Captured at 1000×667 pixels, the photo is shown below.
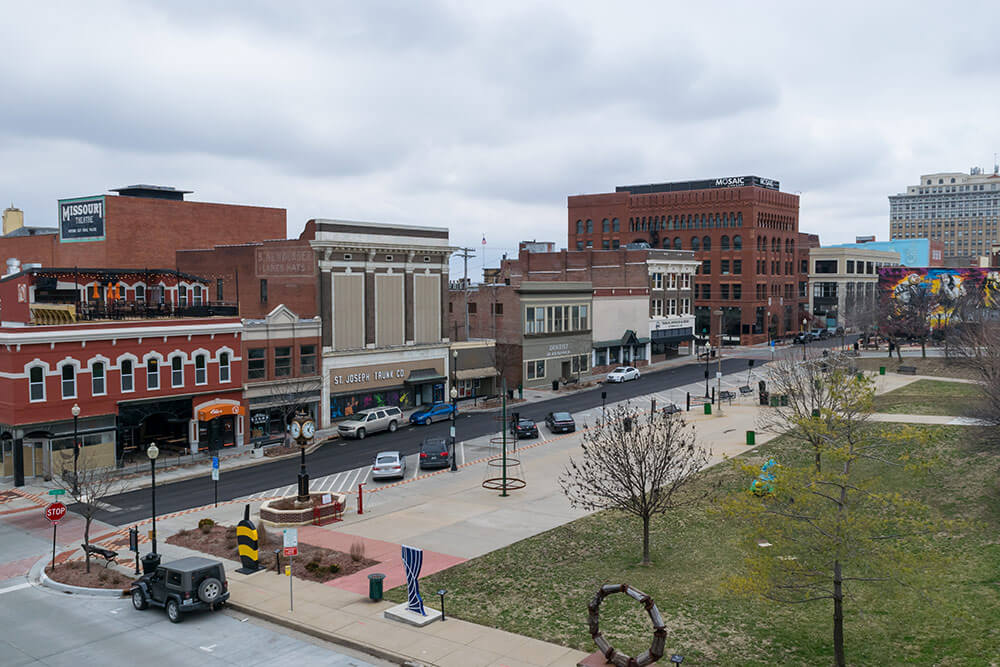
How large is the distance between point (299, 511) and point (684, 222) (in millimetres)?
93309

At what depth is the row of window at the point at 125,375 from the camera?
4128 centimetres

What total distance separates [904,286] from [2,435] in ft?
368

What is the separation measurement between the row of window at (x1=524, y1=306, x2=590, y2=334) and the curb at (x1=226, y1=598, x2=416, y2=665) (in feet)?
166

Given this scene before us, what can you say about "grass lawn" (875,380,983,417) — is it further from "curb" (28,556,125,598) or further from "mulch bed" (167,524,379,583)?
"curb" (28,556,125,598)

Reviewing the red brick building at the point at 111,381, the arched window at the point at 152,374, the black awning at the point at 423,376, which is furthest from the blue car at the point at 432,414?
the arched window at the point at 152,374

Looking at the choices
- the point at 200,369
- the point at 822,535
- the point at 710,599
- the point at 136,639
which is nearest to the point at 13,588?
the point at 136,639

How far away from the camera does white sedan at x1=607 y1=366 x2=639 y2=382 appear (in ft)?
255

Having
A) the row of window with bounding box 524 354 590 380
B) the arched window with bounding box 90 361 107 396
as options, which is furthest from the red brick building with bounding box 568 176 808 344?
the arched window with bounding box 90 361 107 396

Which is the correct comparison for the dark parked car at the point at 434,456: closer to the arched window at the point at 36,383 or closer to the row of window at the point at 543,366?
the arched window at the point at 36,383

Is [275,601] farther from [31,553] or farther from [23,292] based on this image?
[23,292]

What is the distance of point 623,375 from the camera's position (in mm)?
78188

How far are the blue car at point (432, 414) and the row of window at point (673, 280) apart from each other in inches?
1696

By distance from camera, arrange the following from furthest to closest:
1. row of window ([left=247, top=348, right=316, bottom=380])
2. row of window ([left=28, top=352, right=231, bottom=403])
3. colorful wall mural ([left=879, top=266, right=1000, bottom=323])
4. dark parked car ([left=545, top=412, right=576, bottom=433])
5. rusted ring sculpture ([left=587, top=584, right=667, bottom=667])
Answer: colorful wall mural ([left=879, top=266, right=1000, bottom=323])
dark parked car ([left=545, top=412, right=576, bottom=433])
row of window ([left=247, top=348, right=316, bottom=380])
row of window ([left=28, top=352, right=231, bottom=403])
rusted ring sculpture ([left=587, top=584, right=667, bottom=667])

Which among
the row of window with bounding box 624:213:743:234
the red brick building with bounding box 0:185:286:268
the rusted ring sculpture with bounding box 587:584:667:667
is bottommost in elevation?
the rusted ring sculpture with bounding box 587:584:667:667
